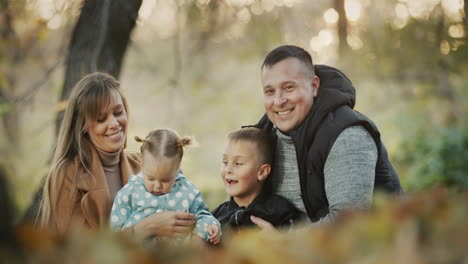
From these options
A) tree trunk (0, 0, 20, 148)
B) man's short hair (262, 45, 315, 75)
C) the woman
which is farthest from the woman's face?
tree trunk (0, 0, 20, 148)

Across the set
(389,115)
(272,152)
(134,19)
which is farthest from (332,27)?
(272,152)

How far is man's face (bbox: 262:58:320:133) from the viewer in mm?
2957

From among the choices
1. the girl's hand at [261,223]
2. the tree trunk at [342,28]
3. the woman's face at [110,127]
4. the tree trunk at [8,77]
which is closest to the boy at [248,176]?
the girl's hand at [261,223]

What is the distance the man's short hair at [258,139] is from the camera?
3.05 metres

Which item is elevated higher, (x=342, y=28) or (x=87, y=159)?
(x=342, y=28)

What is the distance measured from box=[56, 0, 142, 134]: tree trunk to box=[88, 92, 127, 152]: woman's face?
1157 mm

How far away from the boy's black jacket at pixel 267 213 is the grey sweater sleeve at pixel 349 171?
0.35m

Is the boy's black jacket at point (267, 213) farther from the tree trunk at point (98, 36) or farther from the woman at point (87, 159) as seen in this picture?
the tree trunk at point (98, 36)

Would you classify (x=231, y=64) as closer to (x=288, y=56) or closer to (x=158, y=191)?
(x=288, y=56)

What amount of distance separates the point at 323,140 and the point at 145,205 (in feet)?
3.55

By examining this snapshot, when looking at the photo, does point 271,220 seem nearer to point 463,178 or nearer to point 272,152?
point 272,152

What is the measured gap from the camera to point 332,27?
12.1m

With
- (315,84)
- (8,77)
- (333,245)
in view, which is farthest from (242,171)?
(8,77)

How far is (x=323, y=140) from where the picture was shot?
2680 mm
